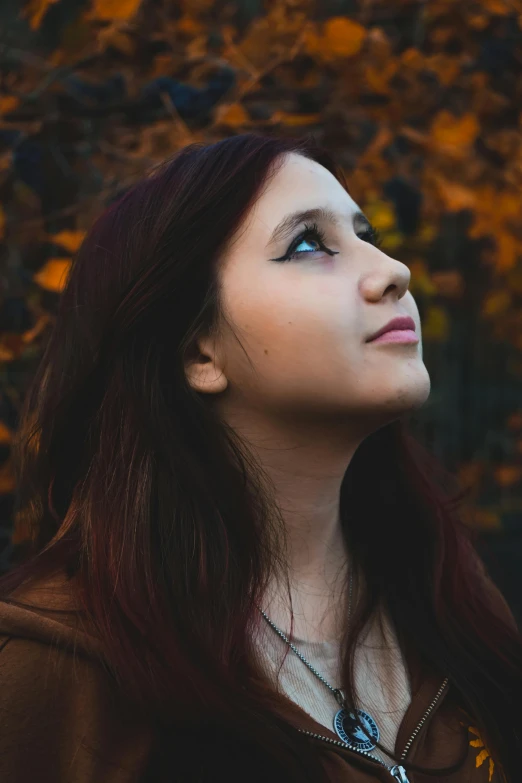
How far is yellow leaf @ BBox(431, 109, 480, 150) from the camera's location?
8.12ft

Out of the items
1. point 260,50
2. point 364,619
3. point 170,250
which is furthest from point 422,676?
point 260,50

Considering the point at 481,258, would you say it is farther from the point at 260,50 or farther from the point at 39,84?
the point at 39,84

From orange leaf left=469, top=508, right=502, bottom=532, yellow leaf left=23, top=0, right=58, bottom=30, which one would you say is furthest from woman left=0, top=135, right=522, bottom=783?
orange leaf left=469, top=508, right=502, bottom=532

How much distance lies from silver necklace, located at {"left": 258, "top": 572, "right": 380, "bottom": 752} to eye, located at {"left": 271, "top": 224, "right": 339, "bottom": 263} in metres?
0.71

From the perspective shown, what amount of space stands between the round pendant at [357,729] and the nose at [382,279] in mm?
806

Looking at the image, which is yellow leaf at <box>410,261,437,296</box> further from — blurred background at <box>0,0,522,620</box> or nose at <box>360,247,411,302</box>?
nose at <box>360,247,411,302</box>

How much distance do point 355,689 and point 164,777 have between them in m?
0.44

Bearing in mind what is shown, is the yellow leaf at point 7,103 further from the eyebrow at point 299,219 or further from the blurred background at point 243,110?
the eyebrow at point 299,219

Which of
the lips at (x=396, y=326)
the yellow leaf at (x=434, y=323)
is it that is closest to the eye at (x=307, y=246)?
the lips at (x=396, y=326)

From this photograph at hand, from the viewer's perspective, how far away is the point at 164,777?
134 centimetres

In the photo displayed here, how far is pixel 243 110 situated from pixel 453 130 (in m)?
0.67

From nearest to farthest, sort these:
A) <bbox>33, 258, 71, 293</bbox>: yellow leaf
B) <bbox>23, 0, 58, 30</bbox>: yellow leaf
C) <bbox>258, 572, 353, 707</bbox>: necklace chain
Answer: <bbox>258, 572, 353, 707</bbox>: necklace chain < <bbox>23, 0, 58, 30</bbox>: yellow leaf < <bbox>33, 258, 71, 293</bbox>: yellow leaf

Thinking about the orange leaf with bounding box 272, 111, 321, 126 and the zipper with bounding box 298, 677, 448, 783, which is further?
the orange leaf with bounding box 272, 111, 321, 126

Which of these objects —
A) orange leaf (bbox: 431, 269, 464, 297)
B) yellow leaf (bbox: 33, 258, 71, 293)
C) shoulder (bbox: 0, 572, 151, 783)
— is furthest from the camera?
orange leaf (bbox: 431, 269, 464, 297)
